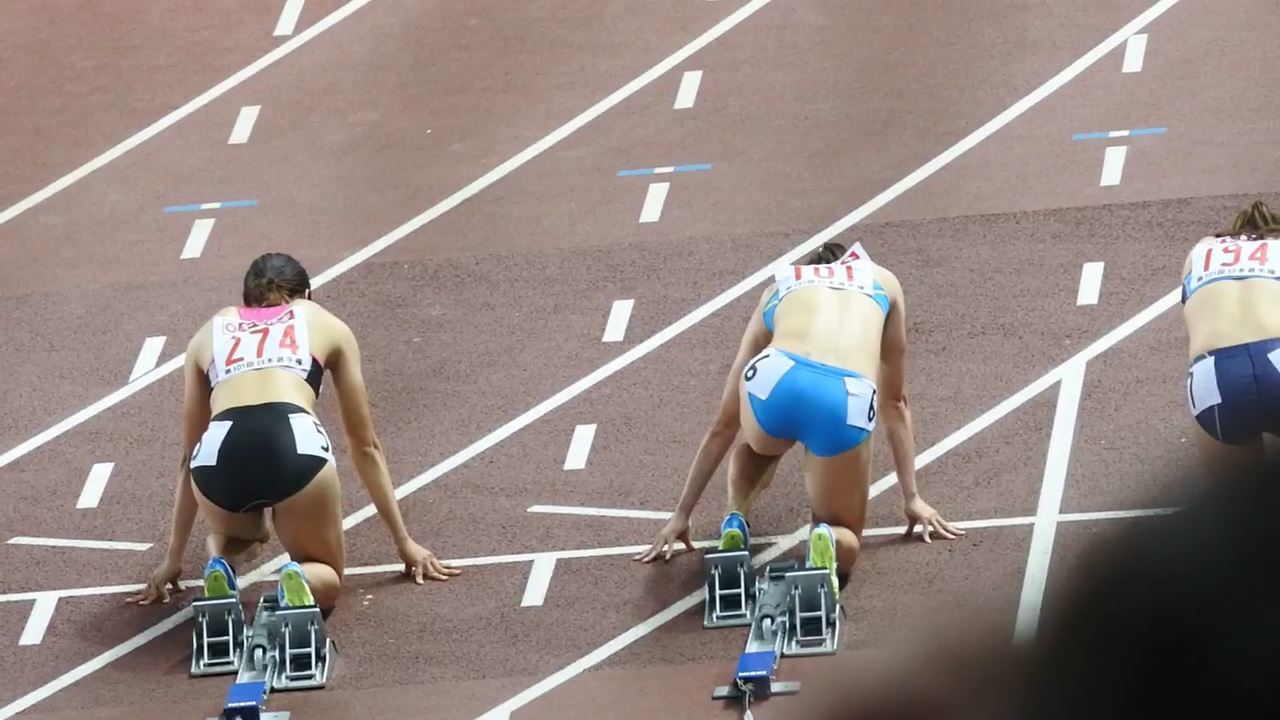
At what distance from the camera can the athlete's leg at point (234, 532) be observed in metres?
7.49

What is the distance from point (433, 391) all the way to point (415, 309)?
0.98 meters

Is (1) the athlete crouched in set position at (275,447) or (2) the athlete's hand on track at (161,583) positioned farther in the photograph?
(2) the athlete's hand on track at (161,583)

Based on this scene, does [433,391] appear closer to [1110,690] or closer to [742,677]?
[742,677]

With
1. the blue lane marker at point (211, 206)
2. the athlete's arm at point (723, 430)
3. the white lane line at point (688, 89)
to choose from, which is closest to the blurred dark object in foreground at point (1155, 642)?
the athlete's arm at point (723, 430)

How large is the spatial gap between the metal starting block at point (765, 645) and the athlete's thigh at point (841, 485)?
297mm

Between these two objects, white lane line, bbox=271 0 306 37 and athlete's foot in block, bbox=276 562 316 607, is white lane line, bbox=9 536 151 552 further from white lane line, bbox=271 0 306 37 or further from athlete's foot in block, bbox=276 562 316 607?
white lane line, bbox=271 0 306 37

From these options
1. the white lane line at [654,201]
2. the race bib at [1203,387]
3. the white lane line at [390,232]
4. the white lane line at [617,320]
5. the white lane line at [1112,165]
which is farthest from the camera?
the white lane line at [654,201]

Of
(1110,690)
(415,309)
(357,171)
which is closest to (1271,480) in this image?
(1110,690)

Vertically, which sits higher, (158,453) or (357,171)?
(357,171)

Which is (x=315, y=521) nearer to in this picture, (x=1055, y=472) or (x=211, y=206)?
(x=1055, y=472)

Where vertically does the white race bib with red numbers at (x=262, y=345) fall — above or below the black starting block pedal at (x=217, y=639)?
above

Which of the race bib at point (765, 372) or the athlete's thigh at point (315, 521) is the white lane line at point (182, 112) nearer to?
the athlete's thigh at point (315, 521)

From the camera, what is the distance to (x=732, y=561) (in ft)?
24.3

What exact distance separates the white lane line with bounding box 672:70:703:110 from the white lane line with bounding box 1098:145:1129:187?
2.77m
